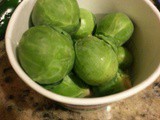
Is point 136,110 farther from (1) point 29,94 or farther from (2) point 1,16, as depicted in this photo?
(2) point 1,16

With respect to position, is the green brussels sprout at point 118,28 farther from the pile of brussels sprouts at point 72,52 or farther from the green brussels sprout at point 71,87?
the green brussels sprout at point 71,87

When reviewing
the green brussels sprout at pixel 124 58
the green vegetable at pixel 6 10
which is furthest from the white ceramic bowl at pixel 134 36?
the green vegetable at pixel 6 10

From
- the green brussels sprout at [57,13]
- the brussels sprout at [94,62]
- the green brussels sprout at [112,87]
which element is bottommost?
the green brussels sprout at [112,87]

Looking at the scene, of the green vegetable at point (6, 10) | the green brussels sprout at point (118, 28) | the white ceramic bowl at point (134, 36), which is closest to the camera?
the white ceramic bowl at point (134, 36)

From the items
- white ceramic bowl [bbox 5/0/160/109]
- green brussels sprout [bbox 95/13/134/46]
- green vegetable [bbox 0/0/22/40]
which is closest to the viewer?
white ceramic bowl [bbox 5/0/160/109]

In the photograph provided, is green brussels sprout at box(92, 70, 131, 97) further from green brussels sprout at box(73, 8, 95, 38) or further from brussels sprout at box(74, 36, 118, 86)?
green brussels sprout at box(73, 8, 95, 38)

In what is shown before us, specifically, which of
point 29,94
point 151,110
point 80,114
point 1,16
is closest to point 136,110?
point 151,110

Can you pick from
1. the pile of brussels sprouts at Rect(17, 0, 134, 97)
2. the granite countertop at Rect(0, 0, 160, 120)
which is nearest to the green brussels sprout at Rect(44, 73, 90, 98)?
the pile of brussels sprouts at Rect(17, 0, 134, 97)
